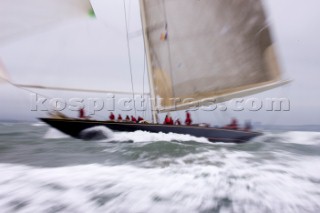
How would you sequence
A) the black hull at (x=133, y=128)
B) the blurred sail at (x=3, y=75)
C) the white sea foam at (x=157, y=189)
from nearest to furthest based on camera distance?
A: the white sea foam at (x=157, y=189)
the blurred sail at (x=3, y=75)
the black hull at (x=133, y=128)

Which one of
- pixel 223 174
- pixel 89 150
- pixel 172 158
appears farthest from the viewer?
pixel 89 150

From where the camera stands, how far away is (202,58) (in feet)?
42.2

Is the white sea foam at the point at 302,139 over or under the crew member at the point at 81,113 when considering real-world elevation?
under

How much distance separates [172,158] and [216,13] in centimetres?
739

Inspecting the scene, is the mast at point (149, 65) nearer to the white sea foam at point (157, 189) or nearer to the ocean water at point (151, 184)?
the ocean water at point (151, 184)

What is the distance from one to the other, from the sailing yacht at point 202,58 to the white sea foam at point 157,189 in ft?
18.0

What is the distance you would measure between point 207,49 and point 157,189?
29.9ft

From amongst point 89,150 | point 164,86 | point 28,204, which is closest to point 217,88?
point 164,86

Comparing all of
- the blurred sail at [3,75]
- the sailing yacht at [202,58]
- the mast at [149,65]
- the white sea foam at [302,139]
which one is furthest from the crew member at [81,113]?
the white sea foam at [302,139]

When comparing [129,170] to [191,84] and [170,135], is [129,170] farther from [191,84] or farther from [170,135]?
[191,84]

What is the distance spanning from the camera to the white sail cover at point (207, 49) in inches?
484

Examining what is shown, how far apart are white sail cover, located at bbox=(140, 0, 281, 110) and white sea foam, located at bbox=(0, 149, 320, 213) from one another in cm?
597

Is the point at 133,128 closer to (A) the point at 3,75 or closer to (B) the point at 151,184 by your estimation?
(A) the point at 3,75

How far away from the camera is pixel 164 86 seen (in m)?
13.4
